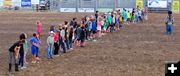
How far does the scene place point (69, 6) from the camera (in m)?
58.1

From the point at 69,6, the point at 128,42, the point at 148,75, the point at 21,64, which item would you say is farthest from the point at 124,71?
the point at 69,6

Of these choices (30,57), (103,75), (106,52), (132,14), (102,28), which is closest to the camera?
(103,75)

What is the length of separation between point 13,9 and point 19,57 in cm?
4955

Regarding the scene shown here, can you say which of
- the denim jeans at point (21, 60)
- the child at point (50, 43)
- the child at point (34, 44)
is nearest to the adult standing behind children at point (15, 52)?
the denim jeans at point (21, 60)

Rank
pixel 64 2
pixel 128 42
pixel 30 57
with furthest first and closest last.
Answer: pixel 64 2 → pixel 128 42 → pixel 30 57

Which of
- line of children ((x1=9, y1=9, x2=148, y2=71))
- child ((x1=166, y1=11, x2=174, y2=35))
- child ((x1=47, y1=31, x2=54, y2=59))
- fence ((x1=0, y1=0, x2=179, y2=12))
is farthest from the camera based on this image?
fence ((x1=0, y1=0, x2=179, y2=12))

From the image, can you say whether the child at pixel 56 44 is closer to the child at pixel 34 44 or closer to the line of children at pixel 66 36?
the line of children at pixel 66 36

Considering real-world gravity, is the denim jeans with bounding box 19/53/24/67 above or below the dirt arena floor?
above

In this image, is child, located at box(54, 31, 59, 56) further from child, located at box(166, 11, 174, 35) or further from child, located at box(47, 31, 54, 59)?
child, located at box(166, 11, 174, 35)

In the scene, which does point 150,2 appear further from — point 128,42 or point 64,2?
point 128,42

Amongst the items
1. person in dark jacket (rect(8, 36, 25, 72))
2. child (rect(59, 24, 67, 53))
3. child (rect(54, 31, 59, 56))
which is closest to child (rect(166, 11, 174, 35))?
child (rect(59, 24, 67, 53))

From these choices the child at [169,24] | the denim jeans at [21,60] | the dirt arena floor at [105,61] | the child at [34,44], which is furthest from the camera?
the child at [169,24]

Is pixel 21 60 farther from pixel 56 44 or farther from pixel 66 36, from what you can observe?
pixel 66 36

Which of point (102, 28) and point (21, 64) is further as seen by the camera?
point (102, 28)
